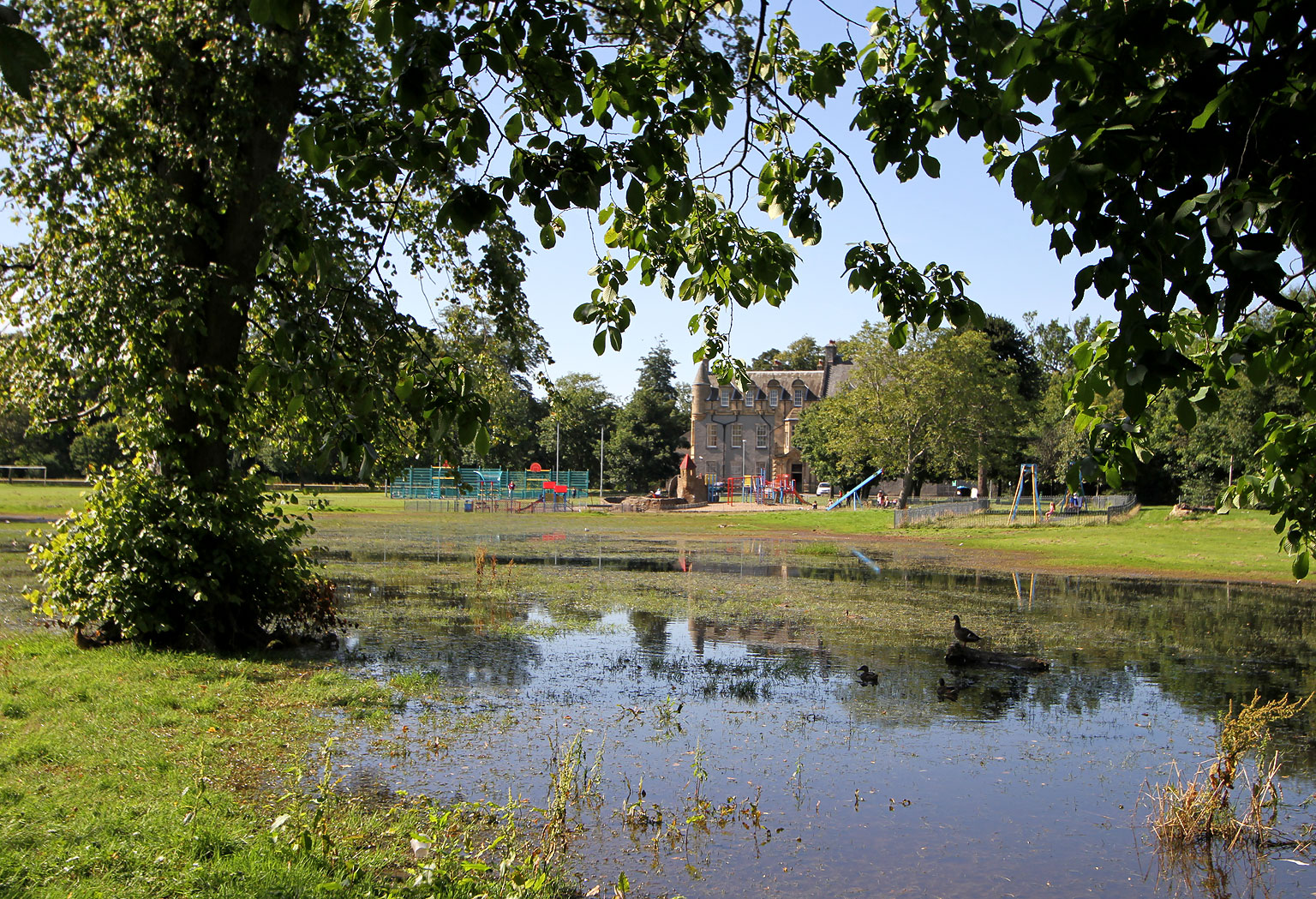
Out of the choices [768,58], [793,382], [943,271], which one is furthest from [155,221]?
[793,382]

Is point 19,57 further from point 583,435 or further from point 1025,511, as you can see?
point 583,435

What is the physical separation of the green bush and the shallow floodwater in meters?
1.72

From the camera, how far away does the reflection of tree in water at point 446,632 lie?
40.0 feet

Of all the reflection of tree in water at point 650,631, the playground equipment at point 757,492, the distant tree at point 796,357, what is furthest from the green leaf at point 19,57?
the distant tree at point 796,357

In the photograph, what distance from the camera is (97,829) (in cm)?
554

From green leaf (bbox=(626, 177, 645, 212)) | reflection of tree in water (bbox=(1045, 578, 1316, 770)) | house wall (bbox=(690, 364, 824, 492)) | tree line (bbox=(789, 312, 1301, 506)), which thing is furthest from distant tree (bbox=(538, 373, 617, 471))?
green leaf (bbox=(626, 177, 645, 212))

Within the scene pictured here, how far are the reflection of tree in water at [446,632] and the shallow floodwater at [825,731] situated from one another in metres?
0.07

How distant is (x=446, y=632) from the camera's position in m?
14.9

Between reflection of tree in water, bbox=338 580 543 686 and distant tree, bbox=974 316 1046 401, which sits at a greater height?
distant tree, bbox=974 316 1046 401

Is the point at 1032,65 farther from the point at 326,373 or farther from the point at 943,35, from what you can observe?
the point at 326,373

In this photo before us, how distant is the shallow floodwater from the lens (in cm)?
671

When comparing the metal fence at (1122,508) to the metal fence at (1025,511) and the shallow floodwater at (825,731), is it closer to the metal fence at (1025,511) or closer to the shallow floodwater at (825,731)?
the metal fence at (1025,511)

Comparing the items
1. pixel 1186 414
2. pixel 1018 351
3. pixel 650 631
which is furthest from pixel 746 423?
pixel 1186 414

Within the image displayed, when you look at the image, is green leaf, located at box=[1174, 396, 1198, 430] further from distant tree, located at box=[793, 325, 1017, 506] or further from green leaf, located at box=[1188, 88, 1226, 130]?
distant tree, located at box=[793, 325, 1017, 506]
